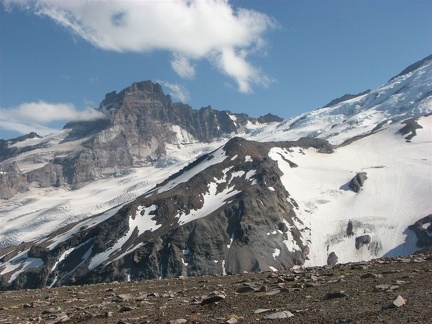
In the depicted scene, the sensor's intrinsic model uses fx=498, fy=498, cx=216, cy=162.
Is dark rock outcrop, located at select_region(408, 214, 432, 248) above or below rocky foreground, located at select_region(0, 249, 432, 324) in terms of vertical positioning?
below

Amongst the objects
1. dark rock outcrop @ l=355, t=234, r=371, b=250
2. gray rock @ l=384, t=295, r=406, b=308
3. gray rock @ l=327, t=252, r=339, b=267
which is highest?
Result: gray rock @ l=384, t=295, r=406, b=308

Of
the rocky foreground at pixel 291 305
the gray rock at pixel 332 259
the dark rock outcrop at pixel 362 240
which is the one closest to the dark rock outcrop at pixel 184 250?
the gray rock at pixel 332 259

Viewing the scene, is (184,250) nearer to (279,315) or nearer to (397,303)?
(279,315)

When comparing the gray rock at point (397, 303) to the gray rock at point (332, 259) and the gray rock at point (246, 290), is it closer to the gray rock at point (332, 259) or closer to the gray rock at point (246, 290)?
the gray rock at point (246, 290)

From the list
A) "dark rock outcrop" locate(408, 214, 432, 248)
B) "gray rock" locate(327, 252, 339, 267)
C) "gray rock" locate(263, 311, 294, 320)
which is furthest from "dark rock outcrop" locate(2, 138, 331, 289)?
"gray rock" locate(263, 311, 294, 320)

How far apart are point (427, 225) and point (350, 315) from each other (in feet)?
590

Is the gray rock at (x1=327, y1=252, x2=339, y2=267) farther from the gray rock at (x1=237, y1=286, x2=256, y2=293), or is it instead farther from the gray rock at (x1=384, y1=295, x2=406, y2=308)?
the gray rock at (x1=384, y1=295, x2=406, y2=308)

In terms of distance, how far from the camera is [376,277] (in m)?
32.6

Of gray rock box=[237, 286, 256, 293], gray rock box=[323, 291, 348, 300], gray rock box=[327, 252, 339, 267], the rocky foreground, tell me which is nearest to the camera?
the rocky foreground

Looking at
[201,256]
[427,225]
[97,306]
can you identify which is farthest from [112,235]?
[97,306]

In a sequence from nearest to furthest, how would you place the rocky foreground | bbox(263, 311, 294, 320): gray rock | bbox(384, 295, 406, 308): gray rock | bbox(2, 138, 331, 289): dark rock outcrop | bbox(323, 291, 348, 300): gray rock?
1. the rocky foreground
2. bbox(384, 295, 406, 308): gray rock
3. bbox(263, 311, 294, 320): gray rock
4. bbox(323, 291, 348, 300): gray rock
5. bbox(2, 138, 331, 289): dark rock outcrop

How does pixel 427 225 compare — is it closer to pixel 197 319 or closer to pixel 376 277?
pixel 376 277

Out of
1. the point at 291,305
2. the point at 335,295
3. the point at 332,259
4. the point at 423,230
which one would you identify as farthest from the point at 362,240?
the point at 291,305

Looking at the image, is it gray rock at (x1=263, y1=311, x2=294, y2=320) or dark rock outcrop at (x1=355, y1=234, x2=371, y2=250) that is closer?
gray rock at (x1=263, y1=311, x2=294, y2=320)
